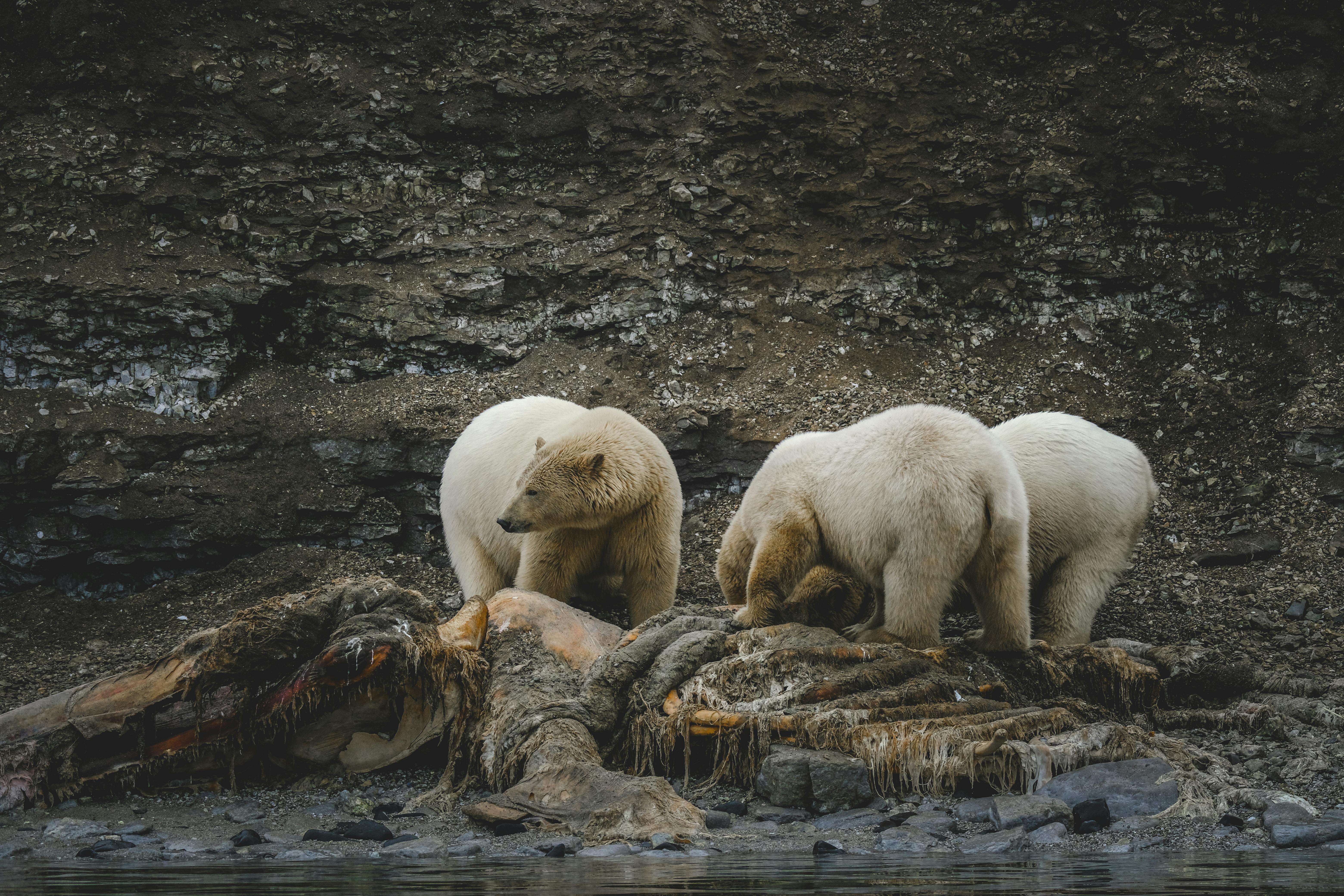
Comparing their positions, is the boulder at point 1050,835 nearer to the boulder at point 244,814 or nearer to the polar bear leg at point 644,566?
the boulder at point 244,814

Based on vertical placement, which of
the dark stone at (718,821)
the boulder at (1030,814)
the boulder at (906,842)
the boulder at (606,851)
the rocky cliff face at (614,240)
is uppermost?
the rocky cliff face at (614,240)

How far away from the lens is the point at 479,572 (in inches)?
380

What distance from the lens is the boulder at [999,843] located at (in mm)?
4832

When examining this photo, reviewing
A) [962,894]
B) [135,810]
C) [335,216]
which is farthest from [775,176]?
[962,894]

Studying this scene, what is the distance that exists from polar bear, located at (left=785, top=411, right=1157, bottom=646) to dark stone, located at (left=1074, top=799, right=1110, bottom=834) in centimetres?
343

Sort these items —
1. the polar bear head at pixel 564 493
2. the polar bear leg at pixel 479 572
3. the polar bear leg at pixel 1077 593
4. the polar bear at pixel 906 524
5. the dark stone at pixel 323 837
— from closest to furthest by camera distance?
1. the dark stone at pixel 323 837
2. the polar bear at pixel 906 524
3. the polar bear head at pixel 564 493
4. the polar bear leg at pixel 1077 593
5. the polar bear leg at pixel 479 572

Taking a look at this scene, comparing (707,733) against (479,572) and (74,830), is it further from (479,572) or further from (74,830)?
(479,572)

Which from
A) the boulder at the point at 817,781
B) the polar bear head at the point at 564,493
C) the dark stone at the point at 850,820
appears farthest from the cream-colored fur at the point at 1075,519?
the dark stone at the point at 850,820

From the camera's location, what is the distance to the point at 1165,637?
10.0 m

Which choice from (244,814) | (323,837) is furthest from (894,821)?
(244,814)

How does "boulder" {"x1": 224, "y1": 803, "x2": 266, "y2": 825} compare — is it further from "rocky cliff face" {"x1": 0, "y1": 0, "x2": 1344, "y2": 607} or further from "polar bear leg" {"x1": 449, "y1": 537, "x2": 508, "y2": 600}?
"rocky cliff face" {"x1": 0, "y1": 0, "x2": 1344, "y2": 607}

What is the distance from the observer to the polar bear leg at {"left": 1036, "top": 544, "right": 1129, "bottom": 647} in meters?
8.85

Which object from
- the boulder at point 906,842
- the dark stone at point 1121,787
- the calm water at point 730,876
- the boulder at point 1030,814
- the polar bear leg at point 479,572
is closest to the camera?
the calm water at point 730,876

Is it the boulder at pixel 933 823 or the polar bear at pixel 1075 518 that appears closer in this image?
the boulder at pixel 933 823
